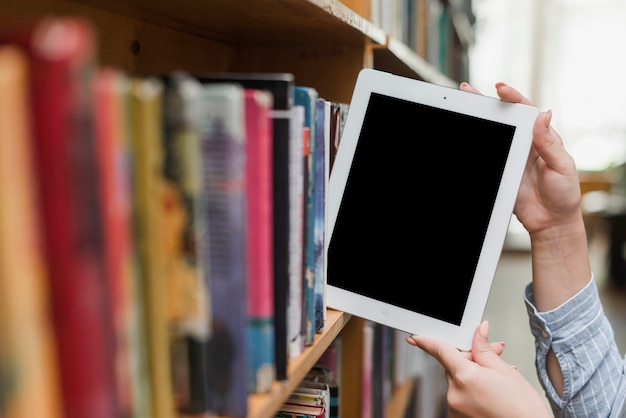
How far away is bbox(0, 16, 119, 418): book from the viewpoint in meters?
0.30

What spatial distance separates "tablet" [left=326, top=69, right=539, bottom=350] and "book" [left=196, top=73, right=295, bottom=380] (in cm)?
31

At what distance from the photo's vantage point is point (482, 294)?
83 centimetres

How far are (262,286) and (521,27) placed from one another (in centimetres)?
658

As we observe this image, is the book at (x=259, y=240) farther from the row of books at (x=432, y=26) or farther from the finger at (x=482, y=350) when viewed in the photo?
the row of books at (x=432, y=26)

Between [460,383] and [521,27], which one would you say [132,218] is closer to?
[460,383]

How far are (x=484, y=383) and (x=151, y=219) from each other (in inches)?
23.0

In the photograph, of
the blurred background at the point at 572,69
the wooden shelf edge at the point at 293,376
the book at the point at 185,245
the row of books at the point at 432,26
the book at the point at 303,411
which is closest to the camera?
the book at the point at 185,245

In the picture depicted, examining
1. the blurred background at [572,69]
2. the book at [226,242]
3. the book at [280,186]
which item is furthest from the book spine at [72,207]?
the blurred background at [572,69]

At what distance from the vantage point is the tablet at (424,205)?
0.84 metres

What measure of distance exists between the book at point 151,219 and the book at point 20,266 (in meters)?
0.08

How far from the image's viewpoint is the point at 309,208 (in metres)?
0.65

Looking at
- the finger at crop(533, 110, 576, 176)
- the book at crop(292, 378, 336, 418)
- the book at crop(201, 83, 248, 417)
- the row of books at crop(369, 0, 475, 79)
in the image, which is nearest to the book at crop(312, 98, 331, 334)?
the book at crop(292, 378, 336, 418)

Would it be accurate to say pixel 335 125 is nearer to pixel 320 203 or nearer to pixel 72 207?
pixel 320 203

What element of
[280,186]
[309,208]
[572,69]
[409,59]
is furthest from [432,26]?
[572,69]
